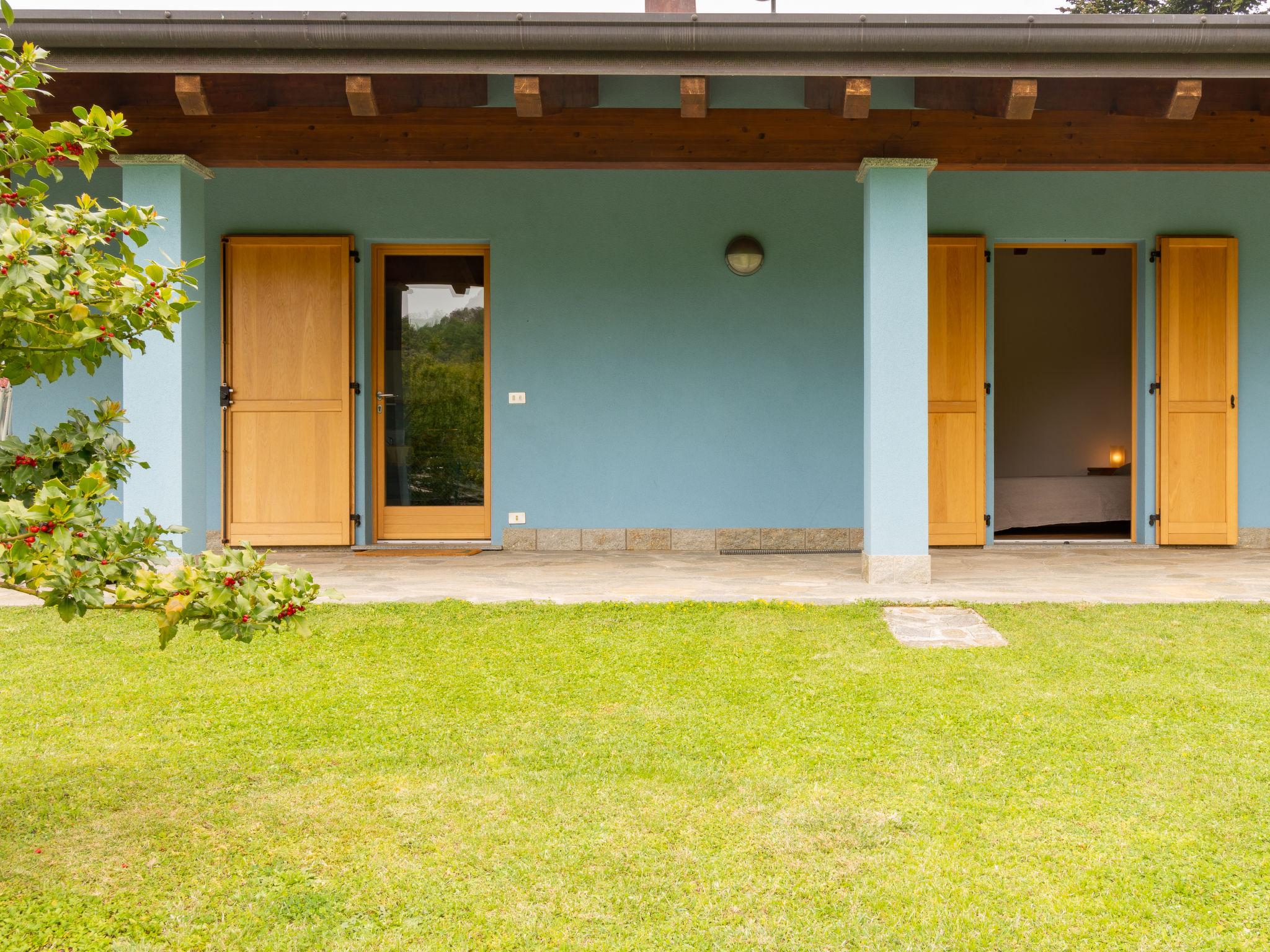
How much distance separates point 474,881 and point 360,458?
197 inches

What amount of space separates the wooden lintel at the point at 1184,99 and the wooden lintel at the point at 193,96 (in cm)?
438

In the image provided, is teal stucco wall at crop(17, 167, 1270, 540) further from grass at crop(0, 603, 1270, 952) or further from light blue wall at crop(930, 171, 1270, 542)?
grass at crop(0, 603, 1270, 952)

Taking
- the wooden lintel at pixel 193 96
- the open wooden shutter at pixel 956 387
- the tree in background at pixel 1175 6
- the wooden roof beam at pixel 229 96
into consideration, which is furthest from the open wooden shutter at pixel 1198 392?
the tree in background at pixel 1175 6

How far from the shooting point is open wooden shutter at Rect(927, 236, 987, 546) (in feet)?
21.8

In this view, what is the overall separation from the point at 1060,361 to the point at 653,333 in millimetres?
6516

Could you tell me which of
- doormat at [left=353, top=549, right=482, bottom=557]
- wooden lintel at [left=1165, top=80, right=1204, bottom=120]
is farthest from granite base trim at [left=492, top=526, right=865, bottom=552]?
wooden lintel at [left=1165, top=80, right=1204, bottom=120]

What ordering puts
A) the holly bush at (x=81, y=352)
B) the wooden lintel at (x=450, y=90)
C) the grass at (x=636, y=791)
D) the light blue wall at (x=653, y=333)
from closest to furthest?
the holly bush at (x=81, y=352)
the grass at (x=636, y=791)
the wooden lintel at (x=450, y=90)
the light blue wall at (x=653, y=333)

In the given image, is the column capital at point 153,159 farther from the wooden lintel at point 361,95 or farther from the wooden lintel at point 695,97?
the wooden lintel at point 695,97

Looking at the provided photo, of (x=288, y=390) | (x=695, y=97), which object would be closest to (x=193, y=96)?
(x=695, y=97)

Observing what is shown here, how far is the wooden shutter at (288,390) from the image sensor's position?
6.50m

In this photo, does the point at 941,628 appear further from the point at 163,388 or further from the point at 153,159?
the point at 153,159

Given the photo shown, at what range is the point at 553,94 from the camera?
15.1 ft

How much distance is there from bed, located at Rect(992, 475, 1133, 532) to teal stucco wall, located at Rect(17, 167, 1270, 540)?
1624 millimetres

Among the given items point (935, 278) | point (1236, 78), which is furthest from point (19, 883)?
point (935, 278)
